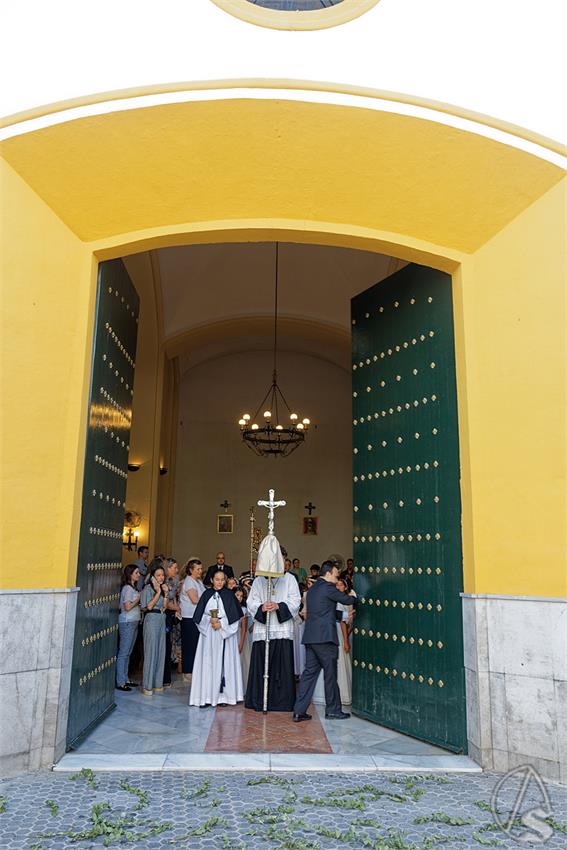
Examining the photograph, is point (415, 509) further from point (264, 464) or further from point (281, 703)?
point (264, 464)

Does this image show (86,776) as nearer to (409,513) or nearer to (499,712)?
(499,712)

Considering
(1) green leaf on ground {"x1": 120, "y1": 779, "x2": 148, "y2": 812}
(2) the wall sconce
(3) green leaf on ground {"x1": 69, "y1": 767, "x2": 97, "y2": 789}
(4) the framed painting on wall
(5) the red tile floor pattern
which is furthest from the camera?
(4) the framed painting on wall

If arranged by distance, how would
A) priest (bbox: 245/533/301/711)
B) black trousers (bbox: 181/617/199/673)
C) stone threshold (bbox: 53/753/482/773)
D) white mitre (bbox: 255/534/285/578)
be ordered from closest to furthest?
stone threshold (bbox: 53/753/482/773), white mitre (bbox: 255/534/285/578), priest (bbox: 245/533/301/711), black trousers (bbox: 181/617/199/673)

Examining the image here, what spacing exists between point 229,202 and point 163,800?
13.9 ft

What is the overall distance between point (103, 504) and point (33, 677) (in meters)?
1.54

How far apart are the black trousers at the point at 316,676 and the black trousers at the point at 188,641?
1.95 metres

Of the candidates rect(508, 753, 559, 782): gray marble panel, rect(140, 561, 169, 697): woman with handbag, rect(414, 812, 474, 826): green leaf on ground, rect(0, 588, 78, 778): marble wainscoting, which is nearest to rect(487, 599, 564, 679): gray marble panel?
rect(508, 753, 559, 782): gray marble panel

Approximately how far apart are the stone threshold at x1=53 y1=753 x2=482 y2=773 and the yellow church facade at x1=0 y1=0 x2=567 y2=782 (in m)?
0.22

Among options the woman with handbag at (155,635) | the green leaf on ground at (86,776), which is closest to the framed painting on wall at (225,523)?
the woman with handbag at (155,635)

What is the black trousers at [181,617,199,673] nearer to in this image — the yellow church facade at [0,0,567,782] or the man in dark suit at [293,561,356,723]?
the man in dark suit at [293,561,356,723]

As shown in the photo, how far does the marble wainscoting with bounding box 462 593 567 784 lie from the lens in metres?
4.35

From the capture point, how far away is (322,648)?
5.83 m

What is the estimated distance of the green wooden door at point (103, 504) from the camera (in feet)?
16.4

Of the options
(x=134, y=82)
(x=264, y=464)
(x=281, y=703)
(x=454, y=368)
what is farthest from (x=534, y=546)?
(x=264, y=464)
